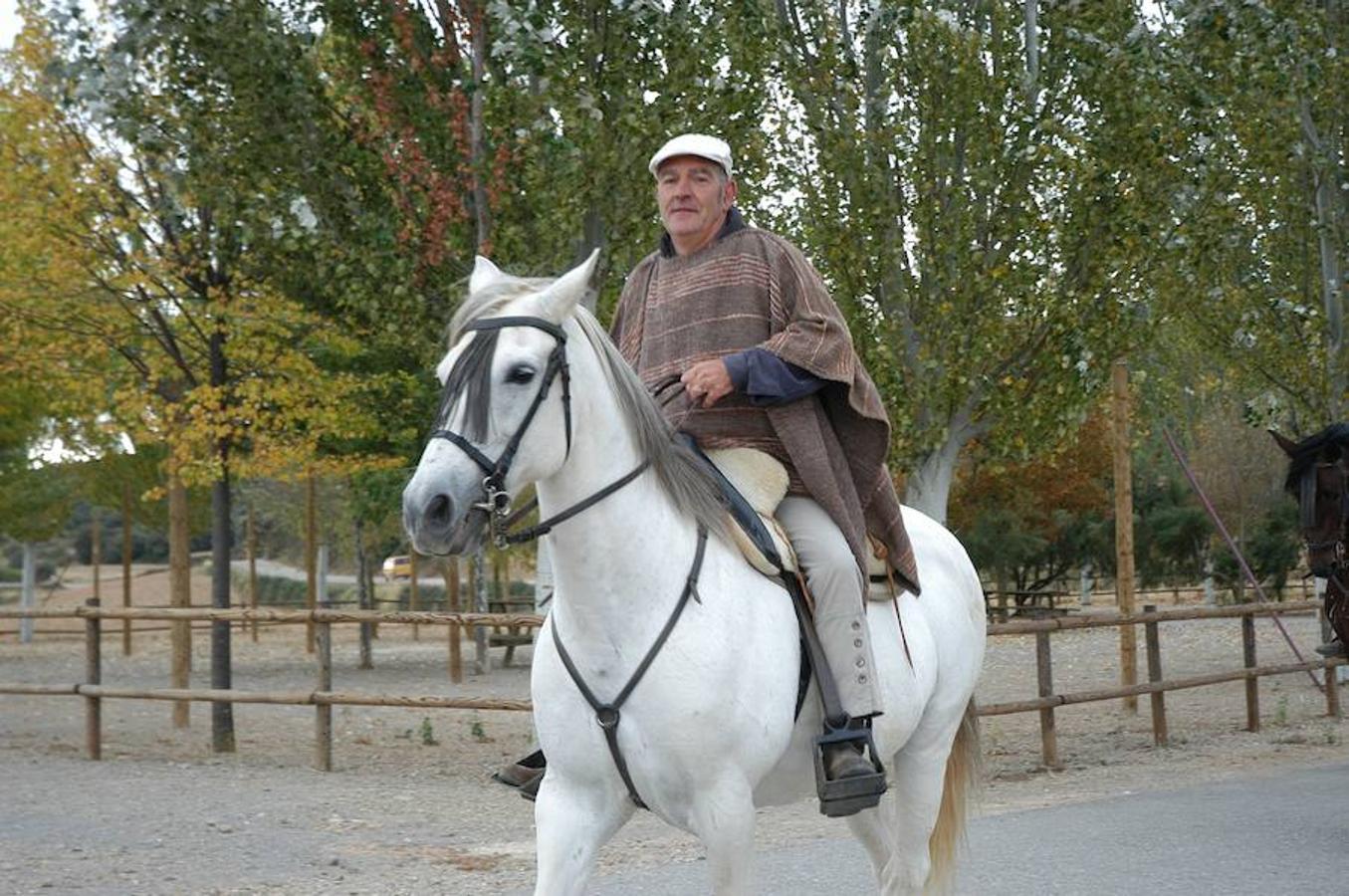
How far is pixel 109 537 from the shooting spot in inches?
2411

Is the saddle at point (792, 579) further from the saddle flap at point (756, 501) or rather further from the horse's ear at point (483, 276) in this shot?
the horse's ear at point (483, 276)

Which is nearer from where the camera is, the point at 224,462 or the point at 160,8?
the point at 160,8

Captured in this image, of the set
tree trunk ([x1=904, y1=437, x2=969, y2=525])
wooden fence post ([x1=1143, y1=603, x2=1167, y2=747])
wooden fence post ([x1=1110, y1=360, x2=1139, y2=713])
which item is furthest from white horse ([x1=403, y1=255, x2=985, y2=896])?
wooden fence post ([x1=1110, y1=360, x2=1139, y2=713])

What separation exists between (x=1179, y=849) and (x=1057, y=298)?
6.84m

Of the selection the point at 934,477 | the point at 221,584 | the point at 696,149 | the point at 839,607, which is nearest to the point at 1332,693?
the point at 934,477

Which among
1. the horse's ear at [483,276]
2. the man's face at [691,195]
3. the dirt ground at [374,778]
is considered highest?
the man's face at [691,195]

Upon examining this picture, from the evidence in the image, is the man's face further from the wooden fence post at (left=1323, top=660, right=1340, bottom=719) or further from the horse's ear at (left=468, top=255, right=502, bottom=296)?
the wooden fence post at (left=1323, top=660, right=1340, bottom=719)

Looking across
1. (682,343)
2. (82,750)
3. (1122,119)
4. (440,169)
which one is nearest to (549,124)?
(440,169)

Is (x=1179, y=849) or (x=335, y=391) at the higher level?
(x=335, y=391)

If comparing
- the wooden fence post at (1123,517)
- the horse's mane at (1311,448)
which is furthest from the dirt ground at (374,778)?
the horse's mane at (1311,448)

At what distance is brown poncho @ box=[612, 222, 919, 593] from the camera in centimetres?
443

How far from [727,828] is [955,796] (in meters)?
2.04

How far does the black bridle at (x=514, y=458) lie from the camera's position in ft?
11.4

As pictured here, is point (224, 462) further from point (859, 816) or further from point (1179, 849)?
point (859, 816)
